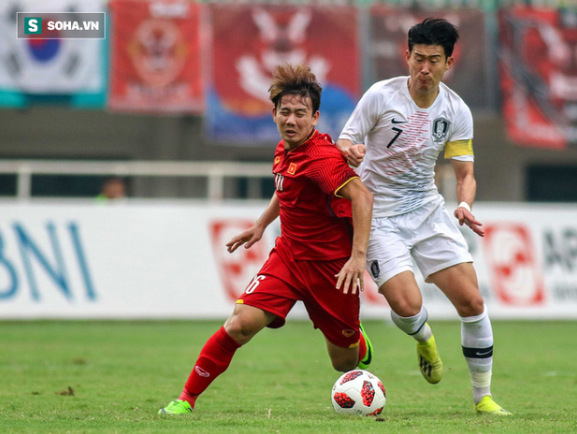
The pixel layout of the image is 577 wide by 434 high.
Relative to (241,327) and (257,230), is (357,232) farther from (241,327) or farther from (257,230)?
(257,230)

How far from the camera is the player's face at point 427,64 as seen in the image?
595cm

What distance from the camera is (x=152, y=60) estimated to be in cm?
1727

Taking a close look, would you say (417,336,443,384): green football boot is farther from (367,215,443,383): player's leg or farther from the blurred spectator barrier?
the blurred spectator barrier

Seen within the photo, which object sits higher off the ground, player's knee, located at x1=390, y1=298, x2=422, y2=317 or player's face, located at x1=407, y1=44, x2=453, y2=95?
player's face, located at x1=407, y1=44, x2=453, y2=95

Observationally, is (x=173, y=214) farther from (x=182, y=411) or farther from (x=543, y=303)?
(x=182, y=411)

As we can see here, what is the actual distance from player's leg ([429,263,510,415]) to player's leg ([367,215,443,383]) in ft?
0.69

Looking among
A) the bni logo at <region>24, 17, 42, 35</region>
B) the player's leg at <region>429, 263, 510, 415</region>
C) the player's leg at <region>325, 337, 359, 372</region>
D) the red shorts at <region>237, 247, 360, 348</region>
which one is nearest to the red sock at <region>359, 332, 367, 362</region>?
the player's leg at <region>325, 337, 359, 372</region>

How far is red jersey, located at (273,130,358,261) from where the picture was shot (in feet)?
19.2

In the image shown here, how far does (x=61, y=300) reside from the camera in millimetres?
13891

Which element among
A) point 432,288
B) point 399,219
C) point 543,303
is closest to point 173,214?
point 432,288

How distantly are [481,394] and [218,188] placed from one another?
1028cm

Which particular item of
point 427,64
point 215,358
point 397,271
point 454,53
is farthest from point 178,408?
point 454,53

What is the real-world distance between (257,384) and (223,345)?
2.09 m

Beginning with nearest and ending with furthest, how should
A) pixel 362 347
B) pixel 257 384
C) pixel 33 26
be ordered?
pixel 362 347, pixel 257 384, pixel 33 26
